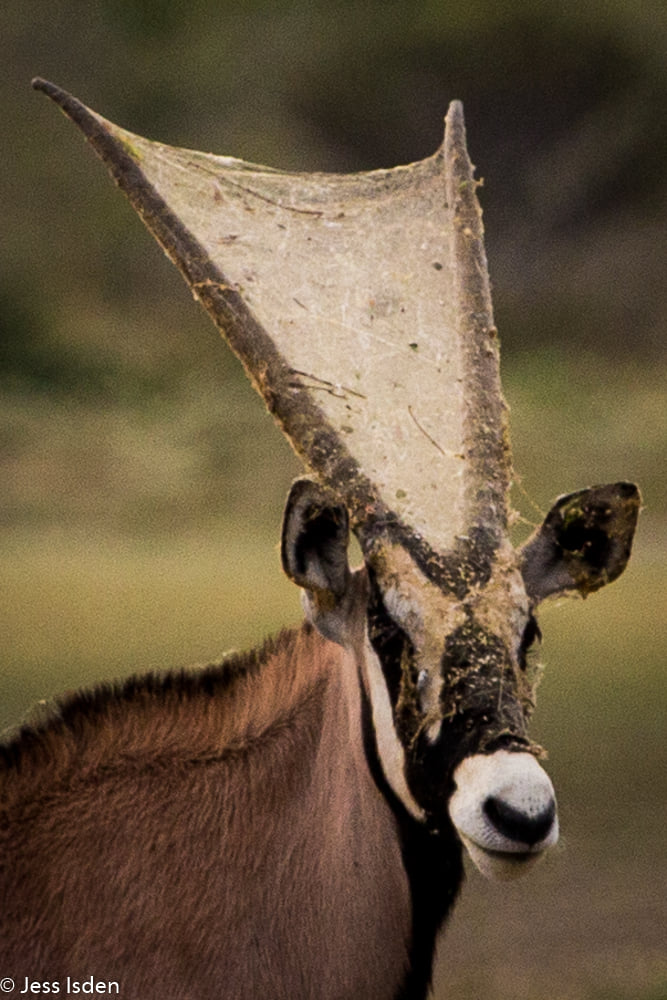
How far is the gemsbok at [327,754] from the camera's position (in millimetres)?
1776

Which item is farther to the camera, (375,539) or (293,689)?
(293,689)

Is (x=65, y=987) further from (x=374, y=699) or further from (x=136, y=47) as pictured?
(x=136, y=47)

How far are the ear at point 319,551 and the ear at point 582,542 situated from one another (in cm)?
37

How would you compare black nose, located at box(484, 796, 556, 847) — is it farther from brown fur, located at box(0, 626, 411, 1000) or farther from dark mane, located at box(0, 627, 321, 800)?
dark mane, located at box(0, 627, 321, 800)

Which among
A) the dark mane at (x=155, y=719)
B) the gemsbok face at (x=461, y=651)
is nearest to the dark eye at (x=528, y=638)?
the gemsbok face at (x=461, y=651)

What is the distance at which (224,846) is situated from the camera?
1.96 metres

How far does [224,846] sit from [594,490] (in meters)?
1.01

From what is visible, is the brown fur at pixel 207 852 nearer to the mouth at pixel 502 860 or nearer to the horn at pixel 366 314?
the mouth at pixel 502 860

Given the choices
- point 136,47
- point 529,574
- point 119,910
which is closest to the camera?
point 119,910

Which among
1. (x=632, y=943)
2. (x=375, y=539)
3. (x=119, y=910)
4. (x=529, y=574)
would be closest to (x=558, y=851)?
(x=529, y=574)

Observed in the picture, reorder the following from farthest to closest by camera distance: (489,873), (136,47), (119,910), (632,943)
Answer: (136,47), (632,943), (119,910), (489,873)

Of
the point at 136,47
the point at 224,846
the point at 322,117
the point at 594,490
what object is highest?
the point at 136,47

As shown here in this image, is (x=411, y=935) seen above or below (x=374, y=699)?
below

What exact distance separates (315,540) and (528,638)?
448 millimetres
